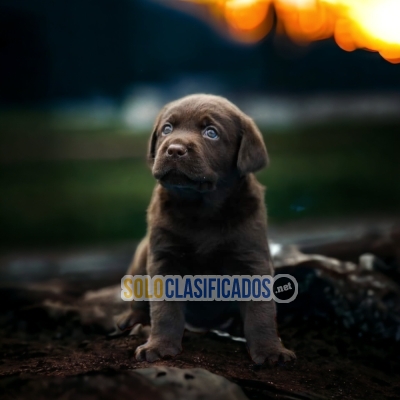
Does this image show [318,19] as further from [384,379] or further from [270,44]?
[384,379]

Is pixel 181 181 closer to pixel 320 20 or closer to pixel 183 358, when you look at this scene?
pixel 183 358

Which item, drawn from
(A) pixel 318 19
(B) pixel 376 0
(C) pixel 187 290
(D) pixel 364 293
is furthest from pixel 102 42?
(D) pixel 364 293

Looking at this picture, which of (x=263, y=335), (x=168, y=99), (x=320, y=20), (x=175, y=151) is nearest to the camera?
Answer: (x=175, y=151)

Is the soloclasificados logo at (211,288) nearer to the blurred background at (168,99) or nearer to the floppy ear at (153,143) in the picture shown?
the floppy ear at (153,143)

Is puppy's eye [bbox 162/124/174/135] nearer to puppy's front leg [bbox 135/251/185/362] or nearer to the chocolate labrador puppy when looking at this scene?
the chocolate labrador puppy

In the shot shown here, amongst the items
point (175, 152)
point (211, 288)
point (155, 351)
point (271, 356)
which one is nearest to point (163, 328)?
point (155, 351)

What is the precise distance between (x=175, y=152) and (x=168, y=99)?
2.64m

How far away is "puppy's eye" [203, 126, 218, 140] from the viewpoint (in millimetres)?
3066

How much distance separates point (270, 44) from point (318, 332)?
2.87 meters

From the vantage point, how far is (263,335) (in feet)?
10.2

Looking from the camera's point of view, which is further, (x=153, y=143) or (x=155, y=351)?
(x=153, y=143)

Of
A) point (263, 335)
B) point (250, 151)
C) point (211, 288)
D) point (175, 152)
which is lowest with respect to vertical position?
point (263, 335)

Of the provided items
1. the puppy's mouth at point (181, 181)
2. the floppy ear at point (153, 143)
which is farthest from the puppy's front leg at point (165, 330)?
the floppy ear at point (153, 143)

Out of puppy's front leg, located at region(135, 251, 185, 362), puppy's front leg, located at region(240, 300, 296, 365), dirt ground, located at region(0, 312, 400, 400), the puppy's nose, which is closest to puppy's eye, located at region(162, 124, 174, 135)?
the puppy's nose
